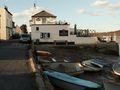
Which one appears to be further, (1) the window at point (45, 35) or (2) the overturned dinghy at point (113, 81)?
(1) the window at point (45, 35)

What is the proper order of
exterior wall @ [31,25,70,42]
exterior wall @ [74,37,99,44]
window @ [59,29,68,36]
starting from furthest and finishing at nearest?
exterior wall @ [74,37,99,44] < window @ [59,29,68,36] < exterior wall @ [31,25,70,42]

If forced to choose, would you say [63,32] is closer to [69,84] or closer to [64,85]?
[64,85]

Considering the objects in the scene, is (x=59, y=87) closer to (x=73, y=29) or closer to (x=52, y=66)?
(x=52, y=66)

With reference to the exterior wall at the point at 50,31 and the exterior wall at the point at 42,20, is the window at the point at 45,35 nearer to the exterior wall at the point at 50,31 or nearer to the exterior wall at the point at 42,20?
the exterior wall at the point at 50,31

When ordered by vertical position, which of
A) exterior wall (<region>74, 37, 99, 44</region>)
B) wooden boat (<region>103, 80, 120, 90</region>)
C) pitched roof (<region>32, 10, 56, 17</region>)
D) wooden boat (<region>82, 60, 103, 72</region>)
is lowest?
wooden boat (<region>82, 60, 103, 72</region>)

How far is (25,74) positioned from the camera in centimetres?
2127

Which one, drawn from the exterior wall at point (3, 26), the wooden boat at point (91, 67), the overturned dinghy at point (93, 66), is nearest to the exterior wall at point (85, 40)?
the exterior wall at point (3, 26)

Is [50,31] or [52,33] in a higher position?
[50,31]

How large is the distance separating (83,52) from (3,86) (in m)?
47.0

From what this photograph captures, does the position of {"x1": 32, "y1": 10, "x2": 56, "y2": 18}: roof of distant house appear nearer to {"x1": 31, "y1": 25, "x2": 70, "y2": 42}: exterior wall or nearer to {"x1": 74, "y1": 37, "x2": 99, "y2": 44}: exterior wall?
{"x1": 74, "y1": 37, "x2": 99, "y2": 44}: exterior wall

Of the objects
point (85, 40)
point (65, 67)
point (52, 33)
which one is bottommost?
point (65, 67)

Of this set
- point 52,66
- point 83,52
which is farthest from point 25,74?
point 83,52

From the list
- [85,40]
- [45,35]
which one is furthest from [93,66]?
[85,40]

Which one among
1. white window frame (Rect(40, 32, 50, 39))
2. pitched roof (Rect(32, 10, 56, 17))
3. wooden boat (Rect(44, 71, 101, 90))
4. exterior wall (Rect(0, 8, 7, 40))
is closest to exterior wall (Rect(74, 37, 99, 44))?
white window frame (Rect(40, 32, 50, 39))
